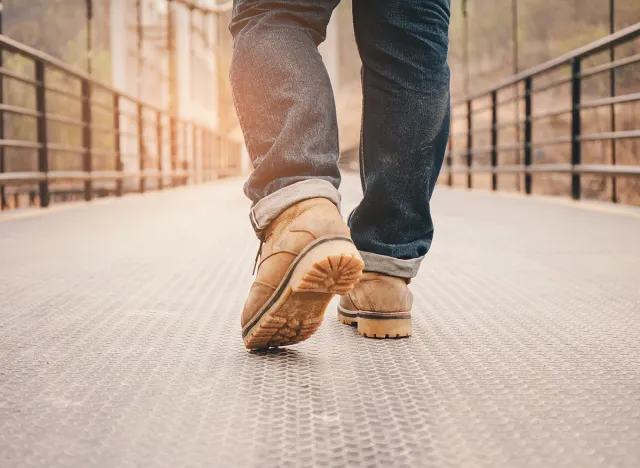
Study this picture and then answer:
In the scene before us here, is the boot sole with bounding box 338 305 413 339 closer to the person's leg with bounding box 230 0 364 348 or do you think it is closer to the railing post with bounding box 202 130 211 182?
the person's leg with bounding box 230 0 364 348

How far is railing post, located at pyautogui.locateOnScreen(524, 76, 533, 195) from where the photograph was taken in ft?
15.9

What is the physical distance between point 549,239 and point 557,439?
174cm

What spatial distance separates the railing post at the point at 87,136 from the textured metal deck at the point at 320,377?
10.5ft

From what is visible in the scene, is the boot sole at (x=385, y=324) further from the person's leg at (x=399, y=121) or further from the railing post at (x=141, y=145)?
the railing post at (x=141, y=145)

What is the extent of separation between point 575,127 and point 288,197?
11.5 feet

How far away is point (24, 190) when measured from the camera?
13.9 meters

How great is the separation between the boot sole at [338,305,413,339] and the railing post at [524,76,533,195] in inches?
163

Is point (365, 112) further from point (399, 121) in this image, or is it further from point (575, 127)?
point (575, 127)

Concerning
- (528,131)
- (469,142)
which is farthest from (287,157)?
(469,142)

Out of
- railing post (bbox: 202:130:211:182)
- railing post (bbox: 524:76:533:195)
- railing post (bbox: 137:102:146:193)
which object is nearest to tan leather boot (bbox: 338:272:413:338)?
railing post (bbox: 524:76:533:195)

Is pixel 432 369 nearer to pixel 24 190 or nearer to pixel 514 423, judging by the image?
pixel 514 423

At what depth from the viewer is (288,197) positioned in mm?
813

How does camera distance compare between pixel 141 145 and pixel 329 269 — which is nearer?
pixel 329 269

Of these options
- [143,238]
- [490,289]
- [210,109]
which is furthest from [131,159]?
[490,289]
